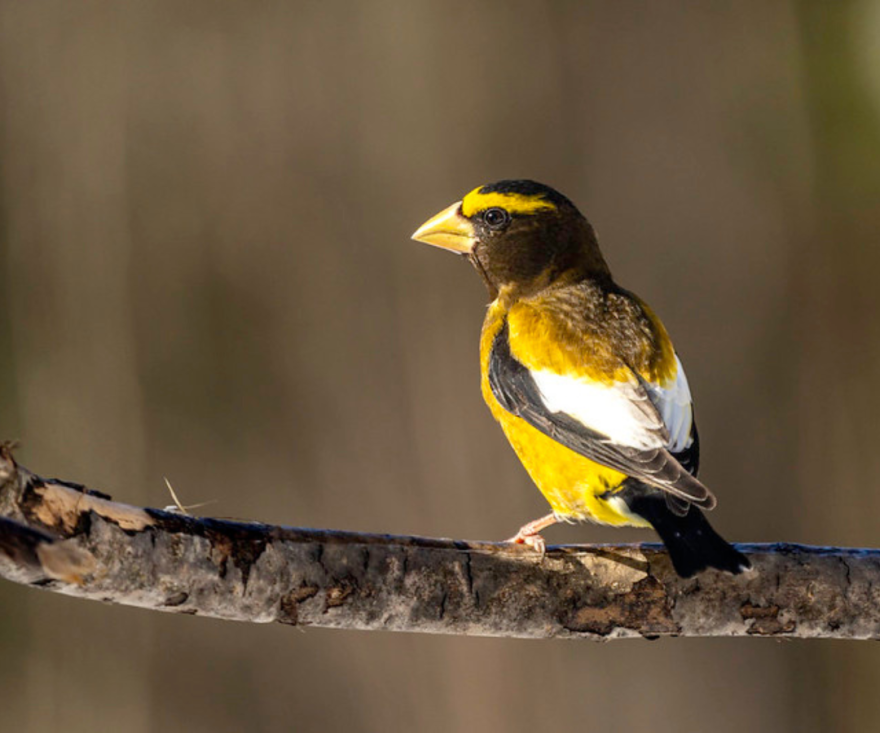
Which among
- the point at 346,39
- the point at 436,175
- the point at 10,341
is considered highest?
the point at 346,39

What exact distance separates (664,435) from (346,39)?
2.93 meters

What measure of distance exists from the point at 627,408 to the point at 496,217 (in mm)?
658

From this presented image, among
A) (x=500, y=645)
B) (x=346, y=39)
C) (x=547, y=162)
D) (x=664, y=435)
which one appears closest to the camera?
(x=664, y=435)

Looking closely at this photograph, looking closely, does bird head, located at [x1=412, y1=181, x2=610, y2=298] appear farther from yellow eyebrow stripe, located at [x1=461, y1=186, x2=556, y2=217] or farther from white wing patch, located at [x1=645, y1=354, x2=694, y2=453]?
white wing patch, located at [x1=645, y1=354, x2=694, y2=453]

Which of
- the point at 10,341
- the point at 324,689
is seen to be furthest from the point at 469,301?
the point at 10,341

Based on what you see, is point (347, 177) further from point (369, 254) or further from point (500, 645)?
point (500, 645)

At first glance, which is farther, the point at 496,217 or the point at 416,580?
the point at 496,217

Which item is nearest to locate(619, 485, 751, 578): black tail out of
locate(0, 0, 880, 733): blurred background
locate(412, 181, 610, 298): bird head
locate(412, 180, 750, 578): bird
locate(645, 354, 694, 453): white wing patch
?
locate(412, 180, 750, 578): bird

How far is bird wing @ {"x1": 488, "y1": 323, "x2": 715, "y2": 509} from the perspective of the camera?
2090 millimetres

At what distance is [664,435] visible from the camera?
7.13 feet

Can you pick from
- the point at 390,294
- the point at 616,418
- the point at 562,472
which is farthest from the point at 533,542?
the point at 390,294

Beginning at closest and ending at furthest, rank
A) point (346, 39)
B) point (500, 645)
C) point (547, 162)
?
point (500, 645) < point (547, 162) < point (346, 39)

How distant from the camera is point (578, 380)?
90.8 inches

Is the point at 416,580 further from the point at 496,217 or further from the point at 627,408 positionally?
the point at 496,217
